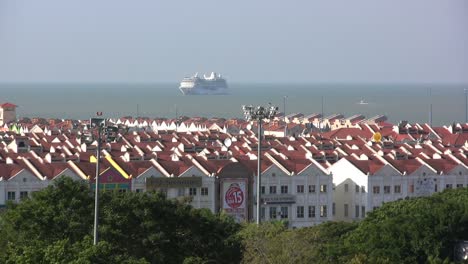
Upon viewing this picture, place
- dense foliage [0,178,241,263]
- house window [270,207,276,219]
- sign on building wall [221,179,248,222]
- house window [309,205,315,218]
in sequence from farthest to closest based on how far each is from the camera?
house window [309,205,315,218] < house window [270,207,276,219] < sign on building wall [221,179,248,222] < dense foliage [0,178,241,263]

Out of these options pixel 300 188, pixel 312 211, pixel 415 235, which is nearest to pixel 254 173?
pixel 300 188

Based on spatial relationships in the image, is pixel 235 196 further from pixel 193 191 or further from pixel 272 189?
pixel 272 189

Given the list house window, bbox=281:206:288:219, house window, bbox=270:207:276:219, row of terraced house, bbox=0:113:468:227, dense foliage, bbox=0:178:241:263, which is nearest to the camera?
Result: dense foliage, bbox=0:178:241:263

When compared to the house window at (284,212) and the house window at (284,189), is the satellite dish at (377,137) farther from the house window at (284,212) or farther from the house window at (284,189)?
the house window at (284,212)

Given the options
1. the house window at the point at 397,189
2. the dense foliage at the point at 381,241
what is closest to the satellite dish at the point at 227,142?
the house window at the point at 397,189

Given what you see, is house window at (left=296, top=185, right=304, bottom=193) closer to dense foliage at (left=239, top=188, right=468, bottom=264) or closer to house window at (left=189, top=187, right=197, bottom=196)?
house window at (left=189, top=187, right=197, bottom=196)

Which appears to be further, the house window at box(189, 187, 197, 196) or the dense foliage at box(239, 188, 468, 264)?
the house window at box(189, 187, 197, 196)

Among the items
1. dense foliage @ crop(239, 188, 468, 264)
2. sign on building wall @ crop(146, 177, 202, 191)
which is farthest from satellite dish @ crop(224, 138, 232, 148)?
dense foliage @ crop(239, 188, 468, 264)
